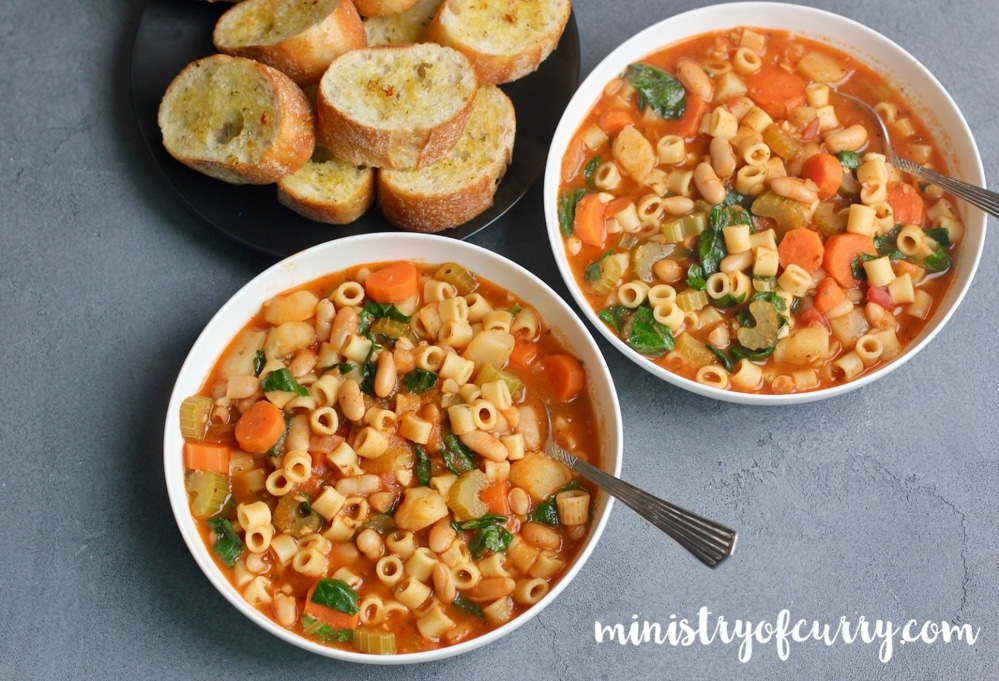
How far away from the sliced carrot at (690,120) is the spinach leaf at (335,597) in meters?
2.31

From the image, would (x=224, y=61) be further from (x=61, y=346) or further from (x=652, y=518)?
(x=652, y=518)

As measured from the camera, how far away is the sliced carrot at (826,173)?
380cm

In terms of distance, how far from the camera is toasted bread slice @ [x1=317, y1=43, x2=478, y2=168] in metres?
3.67

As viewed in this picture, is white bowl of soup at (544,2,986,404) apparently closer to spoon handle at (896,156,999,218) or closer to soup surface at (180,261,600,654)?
spoon handle at (896,156,999,218)

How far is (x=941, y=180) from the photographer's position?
3.74m

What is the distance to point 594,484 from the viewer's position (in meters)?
3.44

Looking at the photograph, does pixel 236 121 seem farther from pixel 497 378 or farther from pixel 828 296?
pixel 828 296

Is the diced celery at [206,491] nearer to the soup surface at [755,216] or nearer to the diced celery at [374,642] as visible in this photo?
the diced celery at [374,642]

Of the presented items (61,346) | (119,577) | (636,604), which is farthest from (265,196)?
(636,604)

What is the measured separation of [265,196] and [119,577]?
1643 millimetres

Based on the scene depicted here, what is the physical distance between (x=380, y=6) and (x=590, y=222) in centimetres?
129

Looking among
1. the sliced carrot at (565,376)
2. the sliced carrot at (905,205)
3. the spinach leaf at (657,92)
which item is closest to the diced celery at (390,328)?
the sliced carrot at (565,376)

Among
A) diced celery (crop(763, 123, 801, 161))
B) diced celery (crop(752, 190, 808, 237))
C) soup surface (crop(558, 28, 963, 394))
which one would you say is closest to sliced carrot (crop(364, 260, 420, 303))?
soup surface (crop(558, 28, 963, 394))

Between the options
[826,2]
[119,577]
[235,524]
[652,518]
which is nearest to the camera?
[652,518]
